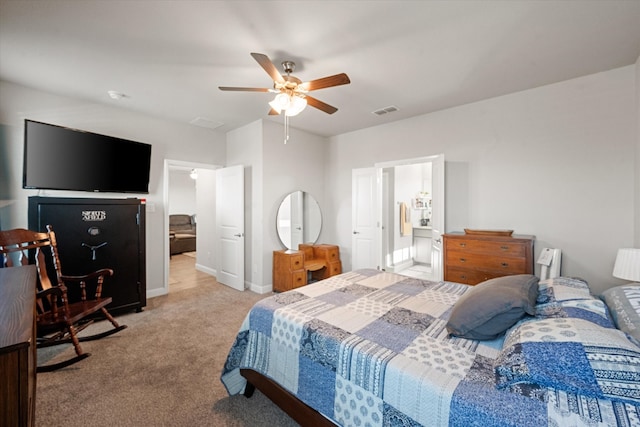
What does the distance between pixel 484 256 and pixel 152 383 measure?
341 cm

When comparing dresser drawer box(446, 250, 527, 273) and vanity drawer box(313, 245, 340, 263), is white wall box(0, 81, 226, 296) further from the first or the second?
dresser drawer box(446, 250, 527, 273)

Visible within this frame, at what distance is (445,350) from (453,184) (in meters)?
2.92

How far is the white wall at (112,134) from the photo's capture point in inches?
116

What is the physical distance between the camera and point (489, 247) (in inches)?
116

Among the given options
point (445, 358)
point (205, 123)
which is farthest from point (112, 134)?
point (445, 358)

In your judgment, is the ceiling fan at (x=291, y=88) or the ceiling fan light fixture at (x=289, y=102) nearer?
the ceiling fan at (x=291, y=88)

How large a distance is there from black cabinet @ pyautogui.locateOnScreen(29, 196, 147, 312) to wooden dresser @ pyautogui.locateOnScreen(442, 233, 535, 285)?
395 centimetres

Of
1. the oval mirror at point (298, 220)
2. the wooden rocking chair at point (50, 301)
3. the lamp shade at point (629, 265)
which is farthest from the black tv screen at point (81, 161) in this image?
the lamp shade at point (629, 265)

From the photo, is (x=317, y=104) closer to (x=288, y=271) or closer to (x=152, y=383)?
(x=288, y=271)

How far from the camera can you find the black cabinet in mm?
2861

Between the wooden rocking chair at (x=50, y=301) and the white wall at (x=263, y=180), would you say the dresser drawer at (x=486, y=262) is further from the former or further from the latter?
the wooden rocking chair at (x=50, y=301)

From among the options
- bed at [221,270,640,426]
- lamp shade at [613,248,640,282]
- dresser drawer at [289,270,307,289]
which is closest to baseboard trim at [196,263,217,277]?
dresser drawer at [289,270,307,289]

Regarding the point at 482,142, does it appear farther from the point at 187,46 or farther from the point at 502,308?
the point at 187,46

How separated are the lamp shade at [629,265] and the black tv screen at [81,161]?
525cm
